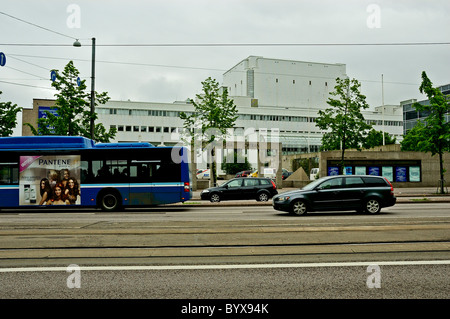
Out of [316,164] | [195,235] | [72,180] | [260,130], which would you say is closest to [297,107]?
[260,130]

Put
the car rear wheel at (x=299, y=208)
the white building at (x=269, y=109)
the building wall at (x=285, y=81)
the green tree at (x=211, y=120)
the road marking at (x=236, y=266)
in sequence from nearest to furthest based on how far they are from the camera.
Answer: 1. the road marking at (x=236, y=266)
2. the car rear wheel at (x=299, y=208)
3. the green tree at (x=211, y=120)
4. the white building at (x=269, y=109)
5. the building wall at (x=285, y=81)

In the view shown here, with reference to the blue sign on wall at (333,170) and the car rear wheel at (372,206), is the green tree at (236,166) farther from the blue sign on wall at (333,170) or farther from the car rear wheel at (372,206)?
the car rear wheel at (372,206)

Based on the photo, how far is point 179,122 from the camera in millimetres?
85875

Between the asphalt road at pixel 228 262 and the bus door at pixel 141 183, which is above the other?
the bus door at pixel 141 183

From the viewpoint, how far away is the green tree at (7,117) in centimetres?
2991

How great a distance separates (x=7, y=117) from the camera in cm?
2983

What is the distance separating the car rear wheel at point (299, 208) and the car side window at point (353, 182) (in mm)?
1719

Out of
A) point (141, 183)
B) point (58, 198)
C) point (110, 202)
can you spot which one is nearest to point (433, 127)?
point (141, 183)

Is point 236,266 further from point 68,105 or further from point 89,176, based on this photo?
point 68,105

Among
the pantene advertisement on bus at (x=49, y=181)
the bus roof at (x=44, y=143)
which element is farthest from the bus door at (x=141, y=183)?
the pantene advertisement on bus at (x=49, y=181)

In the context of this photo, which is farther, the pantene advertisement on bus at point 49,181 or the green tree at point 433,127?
the green tree at point 433,127

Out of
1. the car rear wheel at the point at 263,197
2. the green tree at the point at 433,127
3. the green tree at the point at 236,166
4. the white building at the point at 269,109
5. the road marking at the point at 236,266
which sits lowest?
the road marking at the point at 236,266

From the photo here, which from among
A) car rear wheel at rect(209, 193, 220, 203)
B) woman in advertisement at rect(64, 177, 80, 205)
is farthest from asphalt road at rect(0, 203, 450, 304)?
car rear wheel at rect(209, 193, 220, 203)
